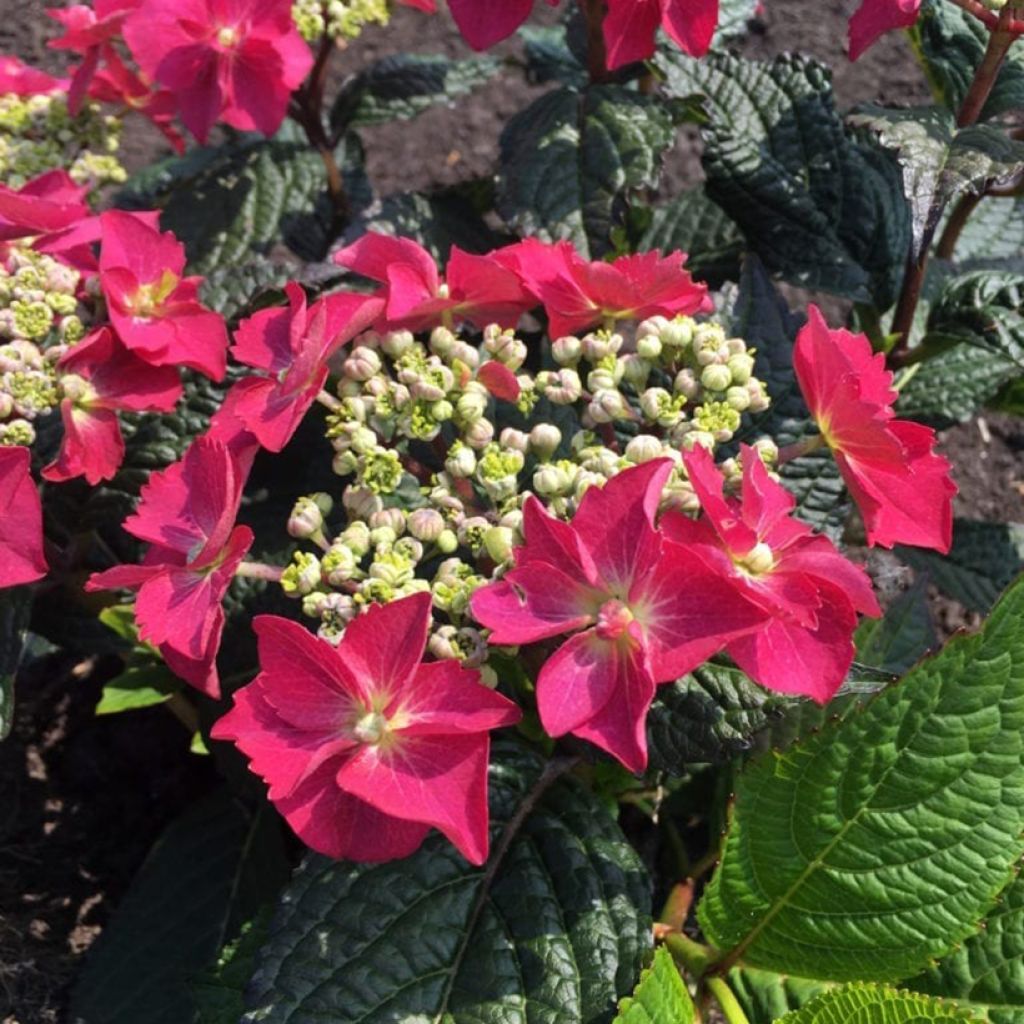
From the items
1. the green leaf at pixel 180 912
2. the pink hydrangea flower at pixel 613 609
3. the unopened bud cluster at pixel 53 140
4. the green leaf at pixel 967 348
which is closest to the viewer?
the pink hydrangea flower at pixel 613 609

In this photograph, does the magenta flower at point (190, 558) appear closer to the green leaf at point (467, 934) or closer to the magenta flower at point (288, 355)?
the magenta flower at point (288, 355)

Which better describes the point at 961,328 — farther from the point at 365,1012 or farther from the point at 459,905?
the point at 365,1012

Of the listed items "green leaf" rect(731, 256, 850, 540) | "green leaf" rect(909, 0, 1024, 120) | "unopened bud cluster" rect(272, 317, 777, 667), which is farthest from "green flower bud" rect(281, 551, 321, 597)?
"green leaf" rect(909, 0, 1024, 120)

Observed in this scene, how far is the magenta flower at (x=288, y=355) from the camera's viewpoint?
1.04 m

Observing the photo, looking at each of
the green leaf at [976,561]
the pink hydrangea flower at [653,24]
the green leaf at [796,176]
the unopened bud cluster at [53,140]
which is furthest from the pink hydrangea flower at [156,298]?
the green leaf at [976,561]

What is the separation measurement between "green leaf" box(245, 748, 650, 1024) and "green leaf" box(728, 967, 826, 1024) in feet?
0.38

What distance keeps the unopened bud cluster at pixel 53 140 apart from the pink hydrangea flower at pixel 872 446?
102 centimetres

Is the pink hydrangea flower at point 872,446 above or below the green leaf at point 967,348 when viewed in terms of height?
above

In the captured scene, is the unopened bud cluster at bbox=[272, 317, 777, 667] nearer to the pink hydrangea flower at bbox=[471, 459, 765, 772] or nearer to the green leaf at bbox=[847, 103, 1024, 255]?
the pink hydrangea flower at bbox=[471, 459, 765, 772]

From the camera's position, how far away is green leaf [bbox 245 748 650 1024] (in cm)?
105

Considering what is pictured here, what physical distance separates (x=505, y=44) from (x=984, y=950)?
2.07 metres

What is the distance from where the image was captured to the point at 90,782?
172cm

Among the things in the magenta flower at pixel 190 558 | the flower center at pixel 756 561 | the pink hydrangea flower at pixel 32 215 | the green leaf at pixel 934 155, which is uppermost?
the green leaf at pixel 934 155

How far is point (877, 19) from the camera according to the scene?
1197mm
